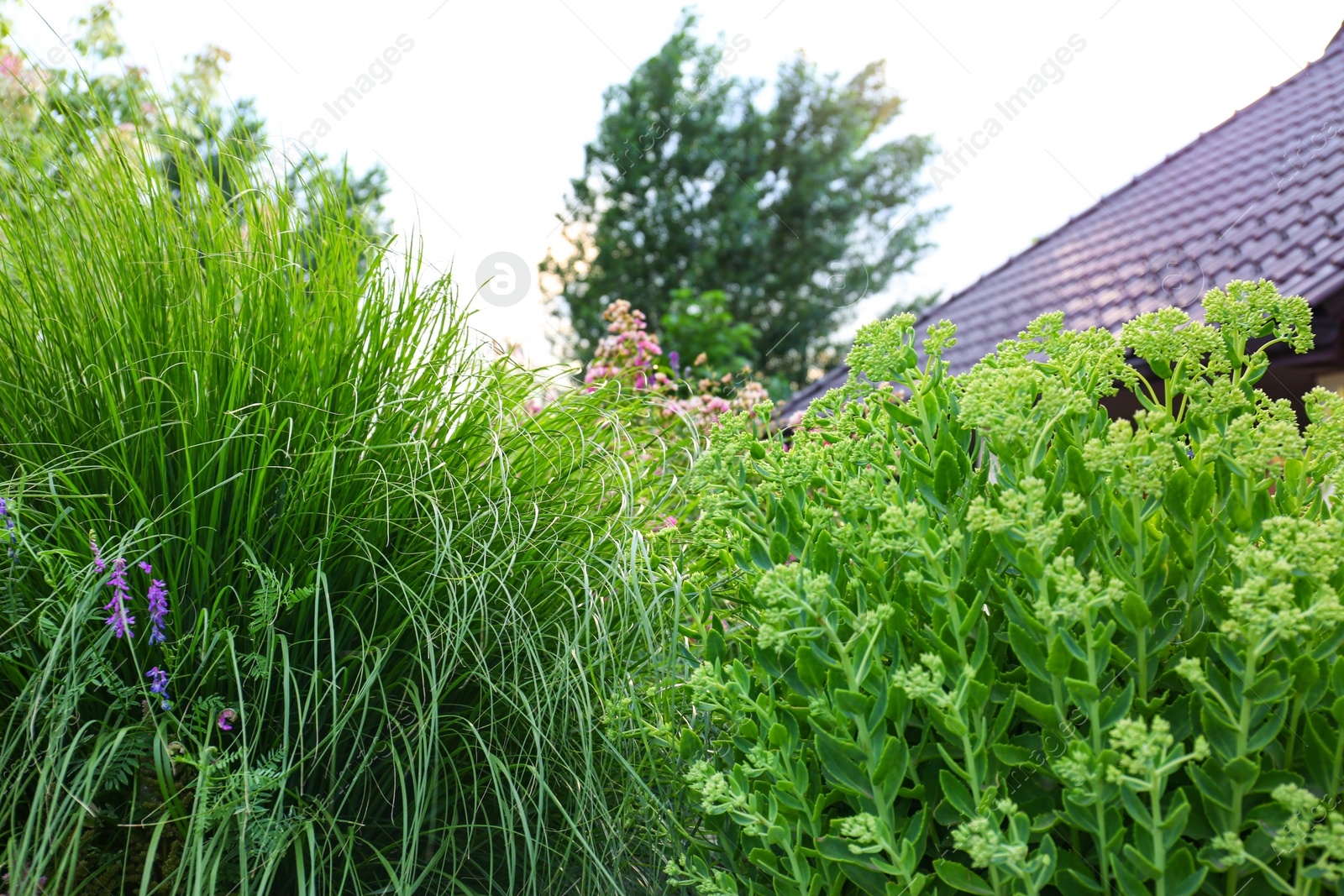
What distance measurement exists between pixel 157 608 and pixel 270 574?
0.19m

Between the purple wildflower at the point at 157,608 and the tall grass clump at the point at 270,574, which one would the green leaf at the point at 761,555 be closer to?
Answer: the tall grass clump at the point at 270,574

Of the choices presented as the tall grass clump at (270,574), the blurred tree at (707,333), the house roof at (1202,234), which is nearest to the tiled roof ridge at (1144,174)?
the house roof at (1202,234)

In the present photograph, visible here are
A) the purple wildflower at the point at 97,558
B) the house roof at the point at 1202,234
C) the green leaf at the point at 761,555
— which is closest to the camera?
the green leaf at the point at 761,555

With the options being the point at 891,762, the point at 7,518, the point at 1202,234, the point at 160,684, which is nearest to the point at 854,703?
the point at 891,762

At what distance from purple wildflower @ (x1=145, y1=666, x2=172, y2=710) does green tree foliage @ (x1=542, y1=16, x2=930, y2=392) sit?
16.4 meters

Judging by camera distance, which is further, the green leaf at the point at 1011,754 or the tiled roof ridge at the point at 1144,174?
the tiled roof ridge at the point at 1144,174

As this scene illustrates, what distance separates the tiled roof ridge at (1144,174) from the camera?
8.45 metres

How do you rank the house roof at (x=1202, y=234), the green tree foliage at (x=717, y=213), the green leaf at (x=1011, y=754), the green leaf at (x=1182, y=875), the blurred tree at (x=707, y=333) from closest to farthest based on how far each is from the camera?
1. the green leaf at (x=1182, y=875)
2. the green leaf at (x=1011, y=754)
3. the house roof at (x=1202, y=234)
4. the blurred tree at (x=707, y=333)
5. the green tree foliage at (x=717, y=213)

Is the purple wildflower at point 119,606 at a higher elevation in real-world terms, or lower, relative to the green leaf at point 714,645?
higher

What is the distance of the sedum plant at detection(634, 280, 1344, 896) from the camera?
0.91 m

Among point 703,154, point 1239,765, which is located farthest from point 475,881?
point 703,154

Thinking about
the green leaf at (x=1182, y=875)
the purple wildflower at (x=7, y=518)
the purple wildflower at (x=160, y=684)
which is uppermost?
the purple wildflower at (x=7, y=518)

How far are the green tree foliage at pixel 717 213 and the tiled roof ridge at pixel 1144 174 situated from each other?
794cm

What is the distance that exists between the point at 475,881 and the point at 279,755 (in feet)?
1.47
